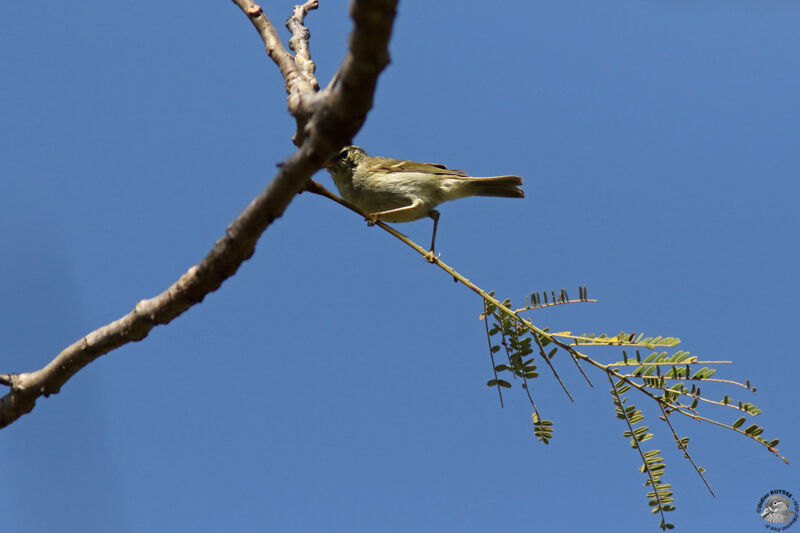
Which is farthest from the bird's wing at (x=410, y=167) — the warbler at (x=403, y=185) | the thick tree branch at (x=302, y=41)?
the thick tree branch at (x=302, y=41)

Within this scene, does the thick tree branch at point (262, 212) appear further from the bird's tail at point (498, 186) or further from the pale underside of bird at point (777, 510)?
the pale underside of bird at point (777, 510)

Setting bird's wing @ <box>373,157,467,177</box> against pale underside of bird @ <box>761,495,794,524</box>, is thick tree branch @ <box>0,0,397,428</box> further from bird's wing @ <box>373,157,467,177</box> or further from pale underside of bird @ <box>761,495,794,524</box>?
pale underside of bird @ <box>761,495,794,524</box>

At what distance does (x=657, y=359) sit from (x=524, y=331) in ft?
1.37

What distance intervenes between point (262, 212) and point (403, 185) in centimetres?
219

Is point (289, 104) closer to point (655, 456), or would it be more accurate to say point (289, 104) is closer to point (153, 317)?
point (153, 317)

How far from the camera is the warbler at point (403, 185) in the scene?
11.5 ft

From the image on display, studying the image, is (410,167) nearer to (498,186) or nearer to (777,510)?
(498,186)

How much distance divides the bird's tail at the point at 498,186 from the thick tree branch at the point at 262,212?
151 centimetres

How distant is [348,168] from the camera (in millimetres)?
3652

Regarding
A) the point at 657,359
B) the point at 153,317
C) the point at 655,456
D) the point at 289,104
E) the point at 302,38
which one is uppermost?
the point at 302,38

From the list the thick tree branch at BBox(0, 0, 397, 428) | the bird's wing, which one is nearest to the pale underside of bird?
the bird's wing

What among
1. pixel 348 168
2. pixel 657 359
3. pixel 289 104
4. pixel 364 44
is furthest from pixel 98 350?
pixel 348 168

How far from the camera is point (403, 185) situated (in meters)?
3.52

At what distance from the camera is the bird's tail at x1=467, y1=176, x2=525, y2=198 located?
11.3 ft
